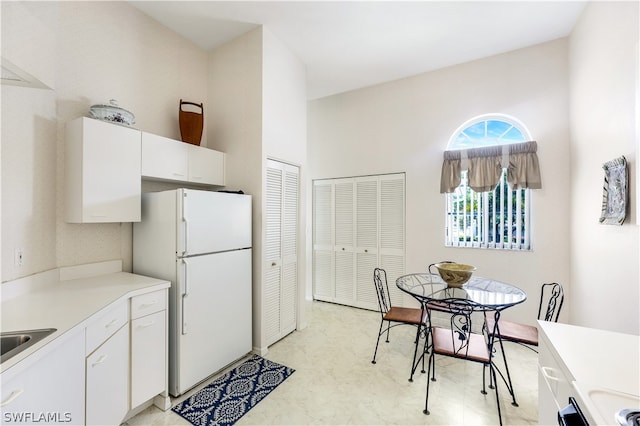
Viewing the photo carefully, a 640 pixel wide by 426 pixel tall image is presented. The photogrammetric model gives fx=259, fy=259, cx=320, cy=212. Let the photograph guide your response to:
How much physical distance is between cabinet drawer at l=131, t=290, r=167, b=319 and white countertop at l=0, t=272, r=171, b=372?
4cm

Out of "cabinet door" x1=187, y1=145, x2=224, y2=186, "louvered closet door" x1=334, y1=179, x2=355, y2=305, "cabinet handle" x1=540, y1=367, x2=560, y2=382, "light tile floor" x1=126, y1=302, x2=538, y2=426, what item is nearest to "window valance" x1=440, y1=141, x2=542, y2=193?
"louvered closet door" x1=334, y1=179, x2=355, y2=305

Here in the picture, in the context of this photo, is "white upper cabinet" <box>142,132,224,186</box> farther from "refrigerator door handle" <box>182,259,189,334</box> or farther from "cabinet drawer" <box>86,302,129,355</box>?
"cabinet drawer" <box>86,302,129,355</box>

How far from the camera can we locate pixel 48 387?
3.53 feet

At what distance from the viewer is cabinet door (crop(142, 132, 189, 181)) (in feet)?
7.33

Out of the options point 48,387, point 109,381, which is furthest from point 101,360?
point 48,387

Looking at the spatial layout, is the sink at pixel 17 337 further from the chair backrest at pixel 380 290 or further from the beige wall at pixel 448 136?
the beige wall at pixel 448 136

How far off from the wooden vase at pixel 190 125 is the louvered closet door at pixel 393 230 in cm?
254

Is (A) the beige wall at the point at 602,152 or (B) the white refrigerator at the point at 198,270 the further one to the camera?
(B) the white refrigerator at the point at 198,270

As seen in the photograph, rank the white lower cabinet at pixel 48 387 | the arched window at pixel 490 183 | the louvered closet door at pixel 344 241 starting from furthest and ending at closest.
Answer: the louvered closet door at pixel 344 241 < the arched window at pixel 490 183 < the white lower cabinet at pixel 48 387

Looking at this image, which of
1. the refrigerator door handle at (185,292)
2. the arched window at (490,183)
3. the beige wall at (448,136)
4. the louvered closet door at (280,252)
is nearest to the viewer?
the refrigerator door handle at (185,292)

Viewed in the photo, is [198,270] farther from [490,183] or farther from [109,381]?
[490,183]

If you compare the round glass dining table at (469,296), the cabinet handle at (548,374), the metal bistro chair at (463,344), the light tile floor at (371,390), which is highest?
the round glass dining table at (469,296)

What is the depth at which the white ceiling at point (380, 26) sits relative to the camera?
2.47m

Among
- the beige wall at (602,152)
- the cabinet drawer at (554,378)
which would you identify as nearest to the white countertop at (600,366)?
the cabinet drawer at (554,378)
